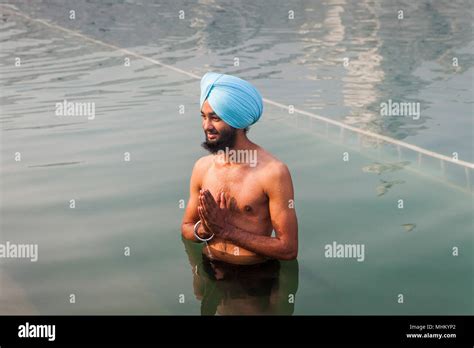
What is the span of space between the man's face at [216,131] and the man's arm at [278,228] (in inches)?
14.9

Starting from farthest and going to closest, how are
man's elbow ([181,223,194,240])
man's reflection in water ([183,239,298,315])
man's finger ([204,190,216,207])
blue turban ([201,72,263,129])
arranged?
man's elbow ([181,223,194,240]) → man's reflection in water ([183,239,298,315]) → blue turban ([201,72,263,129]) → man's finger ([204,190,216,207])

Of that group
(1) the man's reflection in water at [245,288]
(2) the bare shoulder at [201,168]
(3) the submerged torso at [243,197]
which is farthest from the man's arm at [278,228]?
(2) the bare shoulder at [201,168]

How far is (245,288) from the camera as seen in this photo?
5.29 m

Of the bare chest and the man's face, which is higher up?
the man's face

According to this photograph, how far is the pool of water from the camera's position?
18.2 feet

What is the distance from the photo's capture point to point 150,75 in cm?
1512

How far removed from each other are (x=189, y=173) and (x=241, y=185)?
10.7ft

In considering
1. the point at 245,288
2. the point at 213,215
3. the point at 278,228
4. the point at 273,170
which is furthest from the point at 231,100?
the point at 245,288

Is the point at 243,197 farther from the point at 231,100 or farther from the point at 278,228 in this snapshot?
the point at 231,100

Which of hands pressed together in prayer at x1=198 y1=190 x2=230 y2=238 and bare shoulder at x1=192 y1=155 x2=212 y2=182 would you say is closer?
hands pressed together in prayer at x1=198 y1=190 x2=230 y2=238

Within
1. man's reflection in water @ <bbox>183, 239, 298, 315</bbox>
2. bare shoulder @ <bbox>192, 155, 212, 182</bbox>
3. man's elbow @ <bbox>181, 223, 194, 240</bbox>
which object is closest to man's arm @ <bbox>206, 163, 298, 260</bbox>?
man's reflection in water @ <bbox>183, 239, 298, 315</bbox>

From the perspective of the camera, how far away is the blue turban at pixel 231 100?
5.03 m

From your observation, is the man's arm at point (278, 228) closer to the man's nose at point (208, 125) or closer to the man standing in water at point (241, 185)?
the man standing in water at point (241, 185)

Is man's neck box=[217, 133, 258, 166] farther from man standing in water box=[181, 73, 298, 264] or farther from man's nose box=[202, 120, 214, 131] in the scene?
man's nose box=[202, 120, 214, 131]
